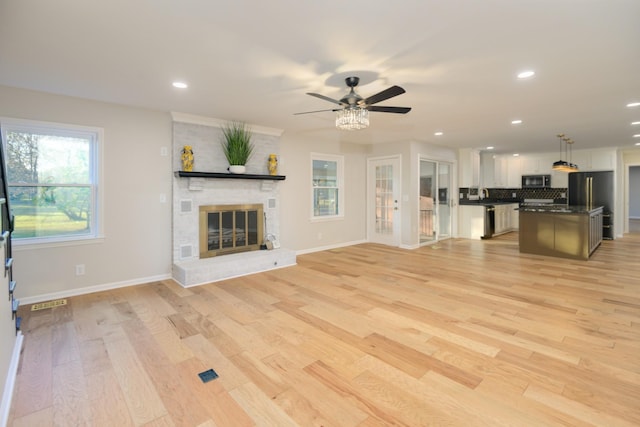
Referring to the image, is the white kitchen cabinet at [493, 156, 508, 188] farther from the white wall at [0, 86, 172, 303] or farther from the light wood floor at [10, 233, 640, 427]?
the white wall at [0, 86, 172, 303]

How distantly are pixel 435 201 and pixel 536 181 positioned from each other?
3.92 meters

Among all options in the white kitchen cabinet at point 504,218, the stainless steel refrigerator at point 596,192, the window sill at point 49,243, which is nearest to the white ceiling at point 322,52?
the window sill at point 49,243

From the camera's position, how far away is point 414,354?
242cm

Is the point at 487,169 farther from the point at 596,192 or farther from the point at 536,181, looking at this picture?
the point at 596,192

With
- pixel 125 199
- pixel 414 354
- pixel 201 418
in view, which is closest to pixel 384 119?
pixel 414 354

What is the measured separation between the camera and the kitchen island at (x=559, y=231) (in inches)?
220

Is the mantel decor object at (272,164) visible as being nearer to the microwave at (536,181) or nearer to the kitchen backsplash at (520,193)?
the kitchen backsplash at (520,193)

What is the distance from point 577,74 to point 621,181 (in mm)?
7737

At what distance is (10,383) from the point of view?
2.00m

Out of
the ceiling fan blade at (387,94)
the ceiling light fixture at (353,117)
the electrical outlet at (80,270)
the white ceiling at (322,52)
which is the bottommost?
the electrical outlet at (80,270)

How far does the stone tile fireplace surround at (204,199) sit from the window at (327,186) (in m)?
1.48

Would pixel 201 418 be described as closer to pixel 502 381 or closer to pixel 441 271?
pixel 502 381

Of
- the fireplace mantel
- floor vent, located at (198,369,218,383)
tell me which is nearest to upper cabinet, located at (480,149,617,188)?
the fireplace mantel

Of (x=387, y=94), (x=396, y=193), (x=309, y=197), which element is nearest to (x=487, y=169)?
(x=396, y=193)
